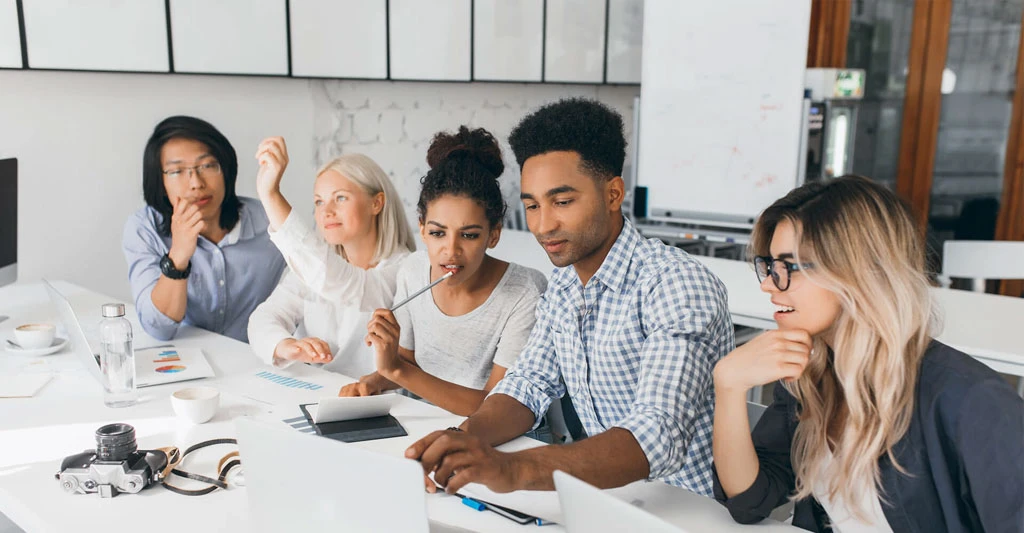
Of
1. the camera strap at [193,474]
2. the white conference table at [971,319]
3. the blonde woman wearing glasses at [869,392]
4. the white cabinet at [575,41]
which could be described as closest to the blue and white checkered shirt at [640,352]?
the blonde woman wearing glasses at [869,392]

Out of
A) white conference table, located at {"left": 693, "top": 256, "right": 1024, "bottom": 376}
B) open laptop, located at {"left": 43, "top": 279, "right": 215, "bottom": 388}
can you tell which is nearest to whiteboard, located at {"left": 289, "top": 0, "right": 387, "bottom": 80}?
open laptop, located at {"left": 43, "top": 279, "right": 215, "bottom": 388}

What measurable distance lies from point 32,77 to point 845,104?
339 cm

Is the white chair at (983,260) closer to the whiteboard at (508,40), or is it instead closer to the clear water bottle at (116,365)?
the whiteboard at (508,40)

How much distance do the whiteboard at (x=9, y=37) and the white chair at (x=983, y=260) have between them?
10.7 feet

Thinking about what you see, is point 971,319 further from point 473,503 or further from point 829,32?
point 829,32

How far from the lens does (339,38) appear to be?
11.0 ft

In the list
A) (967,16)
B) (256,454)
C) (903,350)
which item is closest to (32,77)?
(256,454)

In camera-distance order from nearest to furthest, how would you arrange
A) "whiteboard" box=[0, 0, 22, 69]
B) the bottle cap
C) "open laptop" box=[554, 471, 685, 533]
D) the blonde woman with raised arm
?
1. "open laptop" box=[554, 471, 685, 533]
2. the bottle cap
3. the blonde woman with raised arm
4. "whiteboard" box=[0, 0, 22, 69]

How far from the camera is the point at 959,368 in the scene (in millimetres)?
1072

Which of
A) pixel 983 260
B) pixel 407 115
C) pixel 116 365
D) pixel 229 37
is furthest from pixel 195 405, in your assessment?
pixel 983 260

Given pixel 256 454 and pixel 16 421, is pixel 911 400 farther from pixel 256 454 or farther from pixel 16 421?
pixel 16 421

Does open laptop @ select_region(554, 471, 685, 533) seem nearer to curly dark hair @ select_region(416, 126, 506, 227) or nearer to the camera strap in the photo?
the camera strap

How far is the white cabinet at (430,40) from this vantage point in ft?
11.6

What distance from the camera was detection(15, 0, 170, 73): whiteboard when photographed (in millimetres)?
2650
